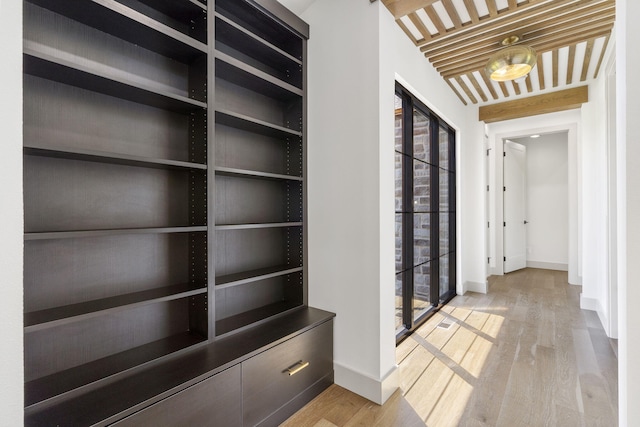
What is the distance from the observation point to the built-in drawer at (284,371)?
4.77 feet

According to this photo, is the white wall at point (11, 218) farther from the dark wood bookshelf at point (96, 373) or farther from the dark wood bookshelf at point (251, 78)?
the dark wood bookshelf at point (251, 78)

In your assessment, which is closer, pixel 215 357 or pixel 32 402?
pixel 32 402

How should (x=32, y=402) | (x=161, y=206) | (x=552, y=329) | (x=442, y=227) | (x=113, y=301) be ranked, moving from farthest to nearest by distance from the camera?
(x=442, y=227) < (x=552, y=329) < (x=161, y=206) < (x=113, y=301) < (x=32, y=402)

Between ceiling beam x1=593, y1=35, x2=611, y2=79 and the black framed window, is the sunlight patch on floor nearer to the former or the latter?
the black framed window

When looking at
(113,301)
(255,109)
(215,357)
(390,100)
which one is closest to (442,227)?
(390,100)

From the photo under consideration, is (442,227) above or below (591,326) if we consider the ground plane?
above

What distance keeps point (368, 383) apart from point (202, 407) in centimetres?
100

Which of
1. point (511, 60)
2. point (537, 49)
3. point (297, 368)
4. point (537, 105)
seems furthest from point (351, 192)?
point (537, 105)

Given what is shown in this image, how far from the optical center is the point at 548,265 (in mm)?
5645

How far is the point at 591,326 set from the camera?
114 inches

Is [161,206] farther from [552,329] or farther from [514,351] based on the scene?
[552,329]

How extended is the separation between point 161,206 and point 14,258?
0.76 m

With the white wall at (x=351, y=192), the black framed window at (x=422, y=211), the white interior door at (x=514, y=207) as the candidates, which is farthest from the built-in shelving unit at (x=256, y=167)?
the white interior door at (x=514, y=207)

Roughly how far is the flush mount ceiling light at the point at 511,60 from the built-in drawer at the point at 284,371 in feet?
8.47
